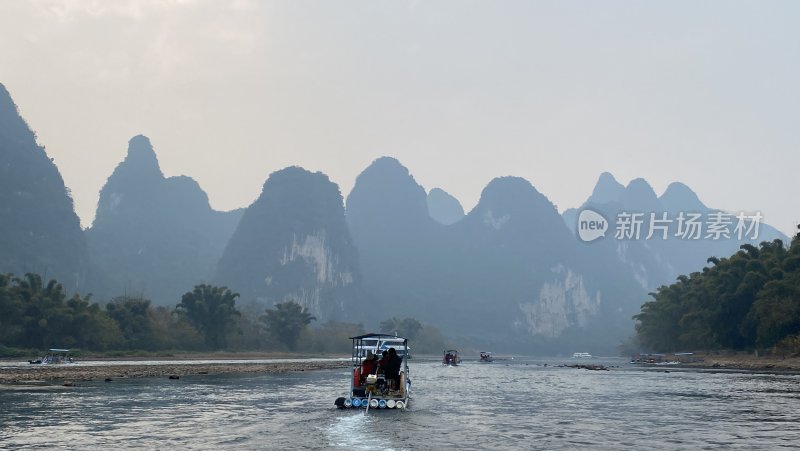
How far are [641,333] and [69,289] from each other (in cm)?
14246

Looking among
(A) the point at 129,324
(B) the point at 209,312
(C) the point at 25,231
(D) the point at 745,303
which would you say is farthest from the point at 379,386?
(C) the point at 25,231

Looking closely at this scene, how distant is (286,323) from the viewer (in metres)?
145

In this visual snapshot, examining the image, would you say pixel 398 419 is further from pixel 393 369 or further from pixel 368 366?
pixel 368 366

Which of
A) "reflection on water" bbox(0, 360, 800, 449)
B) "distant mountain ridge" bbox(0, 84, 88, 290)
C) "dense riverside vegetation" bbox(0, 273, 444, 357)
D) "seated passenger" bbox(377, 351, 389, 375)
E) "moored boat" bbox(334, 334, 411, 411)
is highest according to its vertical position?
"distant mountain ridge" bbox(0, 84, 88, 290)

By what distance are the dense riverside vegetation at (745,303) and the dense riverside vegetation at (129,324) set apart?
71589 mm

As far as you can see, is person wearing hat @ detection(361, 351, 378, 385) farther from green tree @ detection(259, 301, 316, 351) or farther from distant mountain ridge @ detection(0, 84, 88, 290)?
distant mountain ridge @ detection(0, 84, 88, 290)

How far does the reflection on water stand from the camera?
22078 millimetres

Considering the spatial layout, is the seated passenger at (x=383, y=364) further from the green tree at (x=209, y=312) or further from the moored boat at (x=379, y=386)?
the green tree at (x=209, y=312)

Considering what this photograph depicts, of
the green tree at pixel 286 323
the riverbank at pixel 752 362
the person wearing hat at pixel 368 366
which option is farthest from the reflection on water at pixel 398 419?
the green tree at pixel 286 323

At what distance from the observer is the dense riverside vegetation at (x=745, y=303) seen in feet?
250

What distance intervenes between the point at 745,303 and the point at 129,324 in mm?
80444

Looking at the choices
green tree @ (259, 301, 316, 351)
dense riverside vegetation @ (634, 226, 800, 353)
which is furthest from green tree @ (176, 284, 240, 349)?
A: dense riverside vegetation @ (634, 226, 800, 353)

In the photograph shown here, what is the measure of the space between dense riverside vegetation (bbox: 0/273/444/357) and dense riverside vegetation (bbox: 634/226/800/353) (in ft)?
235

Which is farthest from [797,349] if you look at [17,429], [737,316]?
[17,429]
